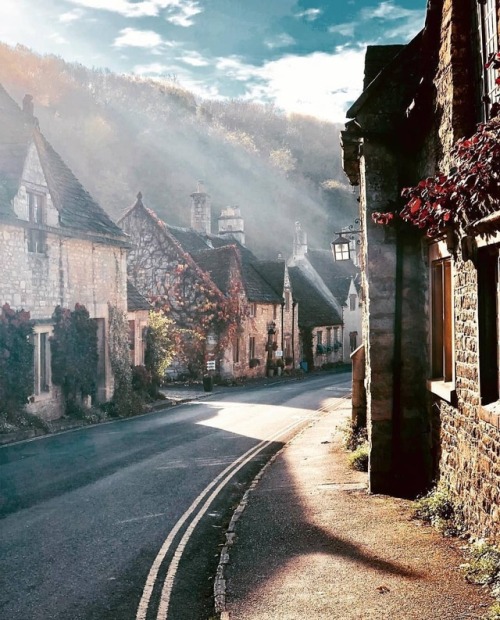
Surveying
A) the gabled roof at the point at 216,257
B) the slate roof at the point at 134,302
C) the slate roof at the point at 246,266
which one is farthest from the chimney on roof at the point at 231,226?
the slate roof at the point at 134,302

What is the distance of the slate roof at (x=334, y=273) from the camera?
56.0 m

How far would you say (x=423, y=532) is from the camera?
8180mm

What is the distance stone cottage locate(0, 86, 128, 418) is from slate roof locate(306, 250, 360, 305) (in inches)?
1327

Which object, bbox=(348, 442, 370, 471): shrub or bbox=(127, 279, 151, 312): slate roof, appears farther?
bbox=(127, 279, 151, 312): slate roof

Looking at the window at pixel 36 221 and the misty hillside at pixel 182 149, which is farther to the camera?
the misty hillside at pixel 182 149

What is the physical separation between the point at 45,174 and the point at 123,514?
1346 cm

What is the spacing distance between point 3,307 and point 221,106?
260 ft

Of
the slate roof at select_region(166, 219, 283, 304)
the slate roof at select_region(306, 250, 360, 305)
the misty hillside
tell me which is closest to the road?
the slate roof at select_region(166, 219, 283, 304)

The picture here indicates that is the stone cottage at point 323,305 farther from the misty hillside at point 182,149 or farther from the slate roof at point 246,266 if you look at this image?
the misty hillside at point 182,149

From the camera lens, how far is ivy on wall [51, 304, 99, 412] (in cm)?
2064

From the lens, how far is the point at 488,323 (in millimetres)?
7227

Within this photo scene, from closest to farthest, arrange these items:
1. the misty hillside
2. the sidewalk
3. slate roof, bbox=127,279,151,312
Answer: the sidewalk < slate roof, bbox=127,279,151,312 < the misty hillside

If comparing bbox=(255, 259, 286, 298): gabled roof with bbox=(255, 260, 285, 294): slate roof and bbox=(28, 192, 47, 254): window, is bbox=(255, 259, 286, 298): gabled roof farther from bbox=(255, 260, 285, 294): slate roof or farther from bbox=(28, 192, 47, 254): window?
bbox=(28, 192, 47, 254): window

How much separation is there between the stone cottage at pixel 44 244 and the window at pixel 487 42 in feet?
44.9
